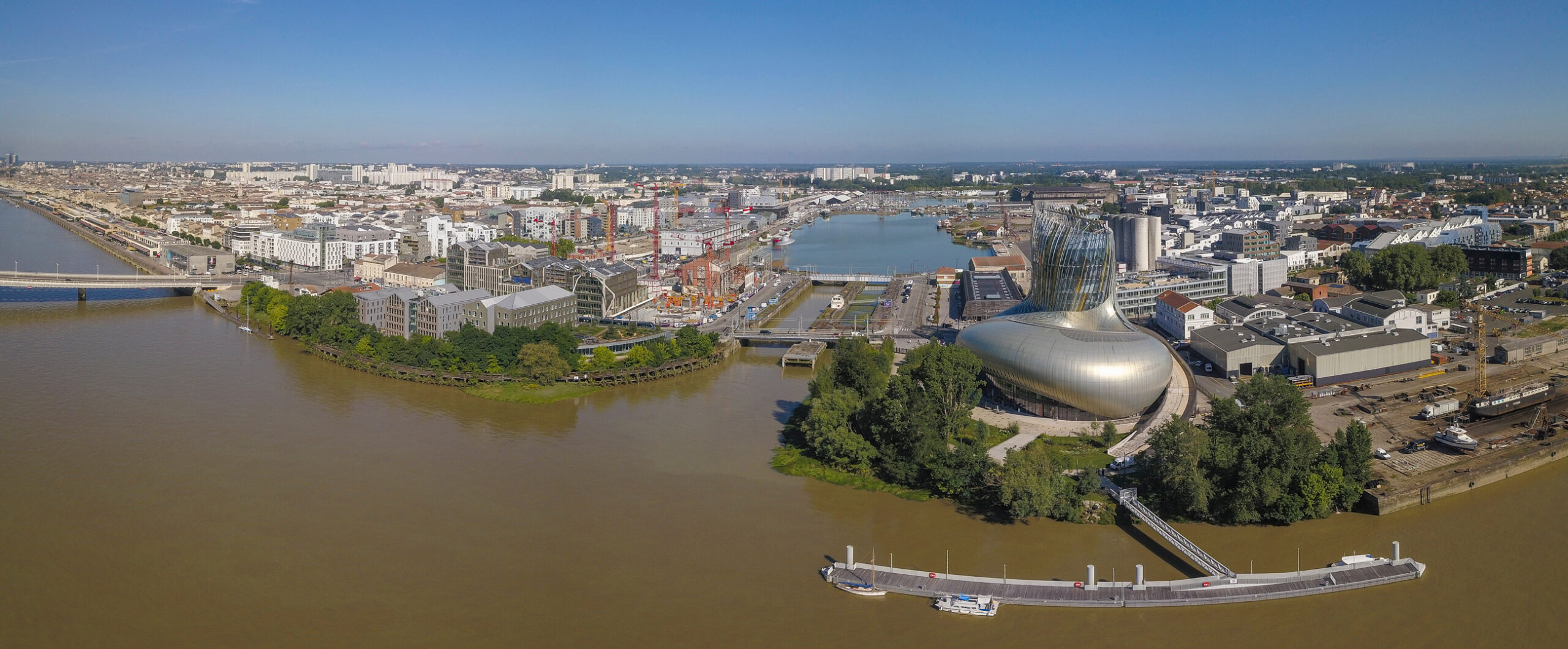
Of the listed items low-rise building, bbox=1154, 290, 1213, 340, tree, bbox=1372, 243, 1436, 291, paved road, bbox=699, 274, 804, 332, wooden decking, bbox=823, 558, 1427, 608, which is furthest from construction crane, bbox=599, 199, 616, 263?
wooden decking, bbox=823, 558, 1427, 608

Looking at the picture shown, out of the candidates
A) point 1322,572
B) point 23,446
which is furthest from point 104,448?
point 1322,572

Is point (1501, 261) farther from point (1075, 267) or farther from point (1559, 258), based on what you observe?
point (1075, 267)

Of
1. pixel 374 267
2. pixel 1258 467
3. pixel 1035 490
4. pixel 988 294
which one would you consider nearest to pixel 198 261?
pixel 374 267

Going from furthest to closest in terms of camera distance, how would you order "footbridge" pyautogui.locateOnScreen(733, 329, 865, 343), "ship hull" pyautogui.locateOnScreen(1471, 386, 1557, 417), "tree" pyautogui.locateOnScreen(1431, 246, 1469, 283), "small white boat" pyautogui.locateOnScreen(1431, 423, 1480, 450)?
1. "tree" pyautogui.locateOnScreen(1431, 246, 1469, 283)
2. "footbridge" pyautogui.locateOnScreen(733, 329, 865, 343)
3. "ship hull" pyautogui.locateOnScreen(1471, 386, 1557, 417)
4. "small white boat" pyautogui.locateOnScreen(1431, 423, 1480, 450)

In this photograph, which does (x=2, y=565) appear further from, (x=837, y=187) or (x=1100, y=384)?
(x=837, y=187)

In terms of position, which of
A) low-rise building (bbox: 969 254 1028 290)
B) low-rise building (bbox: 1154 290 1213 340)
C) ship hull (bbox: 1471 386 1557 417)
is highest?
low-rise building (bbox: 969 254 1028 290)

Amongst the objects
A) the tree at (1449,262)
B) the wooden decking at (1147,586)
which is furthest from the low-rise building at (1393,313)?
the wooden decking at (1147,586)

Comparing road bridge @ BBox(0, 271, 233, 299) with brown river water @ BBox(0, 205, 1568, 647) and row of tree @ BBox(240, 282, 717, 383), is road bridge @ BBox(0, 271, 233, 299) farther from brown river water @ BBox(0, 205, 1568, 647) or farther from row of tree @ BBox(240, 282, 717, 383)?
brown river water @ BBox(0, 205, 1568, 647)

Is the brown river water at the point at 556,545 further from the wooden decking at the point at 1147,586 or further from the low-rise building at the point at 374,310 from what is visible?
the low-rise building at the point at 374,310
